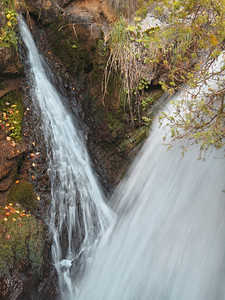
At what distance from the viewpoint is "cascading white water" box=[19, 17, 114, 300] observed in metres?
4.30

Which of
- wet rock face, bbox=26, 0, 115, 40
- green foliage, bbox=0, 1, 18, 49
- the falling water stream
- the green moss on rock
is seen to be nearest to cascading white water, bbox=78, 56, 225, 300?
the falling water stream

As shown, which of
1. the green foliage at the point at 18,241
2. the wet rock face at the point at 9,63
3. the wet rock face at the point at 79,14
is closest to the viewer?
the green foliage at the point at 18,241

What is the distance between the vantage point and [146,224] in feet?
14.8

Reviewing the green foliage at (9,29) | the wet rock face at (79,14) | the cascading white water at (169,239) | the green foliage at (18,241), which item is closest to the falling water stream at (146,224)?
the cascading white water at (169,239)

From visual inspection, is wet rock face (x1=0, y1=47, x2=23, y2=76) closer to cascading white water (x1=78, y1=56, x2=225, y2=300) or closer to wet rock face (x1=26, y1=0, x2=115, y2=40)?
wet rock face (x1=26, y1=0, x2=115, y2=40)

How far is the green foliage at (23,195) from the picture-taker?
13.9 ft

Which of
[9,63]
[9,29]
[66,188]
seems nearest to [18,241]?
[66,188]

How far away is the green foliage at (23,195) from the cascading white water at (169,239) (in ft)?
3.86

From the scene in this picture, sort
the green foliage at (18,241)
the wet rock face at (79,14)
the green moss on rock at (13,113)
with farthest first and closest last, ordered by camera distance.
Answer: the wet rock face at (79,14)
the green moss on rock at (13,113)
the green foliage at (18,241)

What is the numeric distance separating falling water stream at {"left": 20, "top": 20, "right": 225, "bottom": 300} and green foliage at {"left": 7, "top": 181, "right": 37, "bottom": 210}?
31 centimetres

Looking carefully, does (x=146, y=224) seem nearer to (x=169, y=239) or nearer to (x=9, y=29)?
(x=169, y=239)

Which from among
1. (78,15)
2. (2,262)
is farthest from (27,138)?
(78,15)

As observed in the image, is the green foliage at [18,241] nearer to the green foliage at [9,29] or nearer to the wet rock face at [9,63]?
the wet rock face at [9,63]

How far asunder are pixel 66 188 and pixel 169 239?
1.63 metres
